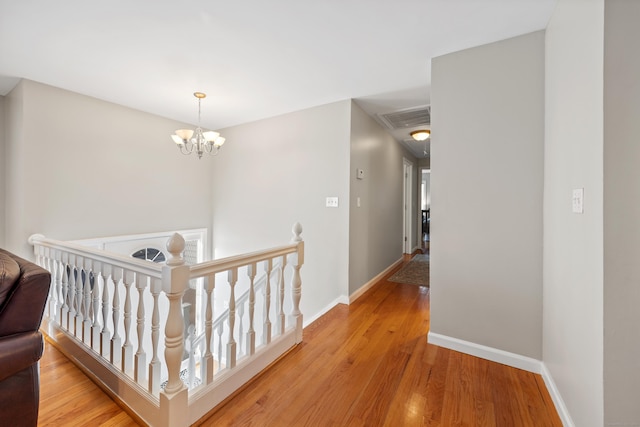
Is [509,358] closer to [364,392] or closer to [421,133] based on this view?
[364,392]

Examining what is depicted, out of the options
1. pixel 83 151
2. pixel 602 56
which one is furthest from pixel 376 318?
pixel 83 151

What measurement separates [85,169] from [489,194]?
159 inches

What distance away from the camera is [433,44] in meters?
1.99

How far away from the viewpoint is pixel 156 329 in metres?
1.35

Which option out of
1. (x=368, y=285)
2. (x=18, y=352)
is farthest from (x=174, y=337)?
(x=368, y=285)

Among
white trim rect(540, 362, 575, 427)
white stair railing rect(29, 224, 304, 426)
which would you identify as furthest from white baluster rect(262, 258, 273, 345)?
white trim rect(540, 362, 575, 427)

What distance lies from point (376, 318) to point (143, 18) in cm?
303

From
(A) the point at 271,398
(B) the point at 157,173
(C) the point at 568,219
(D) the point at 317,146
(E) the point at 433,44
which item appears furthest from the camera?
(B) the point at 157,173

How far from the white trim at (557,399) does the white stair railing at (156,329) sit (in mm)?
1608

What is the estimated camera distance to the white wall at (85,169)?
2.57m

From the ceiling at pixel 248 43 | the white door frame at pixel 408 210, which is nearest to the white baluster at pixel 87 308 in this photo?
the ceiling at pixel 248 43

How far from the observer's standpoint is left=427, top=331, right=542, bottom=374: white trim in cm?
176

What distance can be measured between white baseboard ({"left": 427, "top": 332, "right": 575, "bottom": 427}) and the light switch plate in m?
1.01
